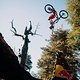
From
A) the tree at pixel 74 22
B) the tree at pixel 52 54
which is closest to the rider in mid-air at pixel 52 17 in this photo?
the tree at pixel 74 22

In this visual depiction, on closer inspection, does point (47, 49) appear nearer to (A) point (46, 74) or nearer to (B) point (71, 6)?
(A) point (46, 74)

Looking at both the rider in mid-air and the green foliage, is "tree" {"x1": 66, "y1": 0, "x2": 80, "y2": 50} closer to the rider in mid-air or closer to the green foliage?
the rider in mid-air

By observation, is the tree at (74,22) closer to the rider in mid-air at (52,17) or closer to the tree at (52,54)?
the rider in mid-air at (52,17)

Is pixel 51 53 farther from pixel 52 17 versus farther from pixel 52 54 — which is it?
pixel 52 17

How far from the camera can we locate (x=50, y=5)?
1800cm

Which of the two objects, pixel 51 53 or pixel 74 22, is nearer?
pixel 74 22

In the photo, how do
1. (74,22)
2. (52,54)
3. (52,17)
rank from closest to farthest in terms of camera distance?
(52,17), (74,22), (52,54)

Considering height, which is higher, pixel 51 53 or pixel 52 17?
pixel 52 17

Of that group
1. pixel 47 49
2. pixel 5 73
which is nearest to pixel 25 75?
pixel 5 73

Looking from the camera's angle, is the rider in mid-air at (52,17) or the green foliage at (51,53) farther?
the green foliage at (51,53)

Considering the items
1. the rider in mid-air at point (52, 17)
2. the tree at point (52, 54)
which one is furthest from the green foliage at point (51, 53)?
the rider in mid-air at point (52, 17)

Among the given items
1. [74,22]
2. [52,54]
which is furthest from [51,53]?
[74,22]

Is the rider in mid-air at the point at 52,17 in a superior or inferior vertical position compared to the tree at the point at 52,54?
superior

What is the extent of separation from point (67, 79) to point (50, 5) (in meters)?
9.45
